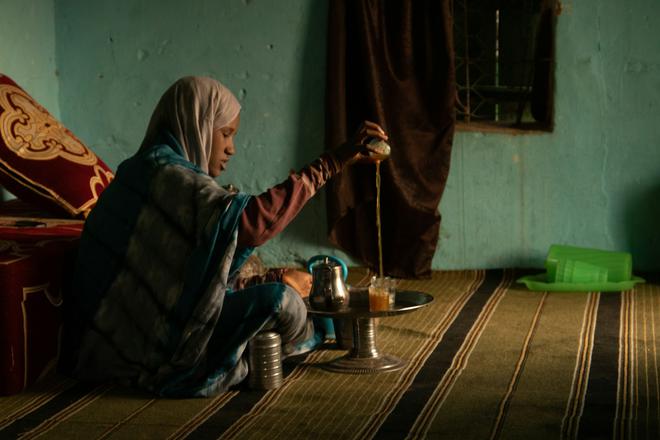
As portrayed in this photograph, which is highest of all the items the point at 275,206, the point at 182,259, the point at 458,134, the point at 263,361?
the point at 458,134

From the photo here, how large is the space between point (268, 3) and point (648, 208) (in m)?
2.30

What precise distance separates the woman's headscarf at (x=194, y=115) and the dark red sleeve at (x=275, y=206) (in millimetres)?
300

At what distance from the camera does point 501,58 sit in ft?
16.7

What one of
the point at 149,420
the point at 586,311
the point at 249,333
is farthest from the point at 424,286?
the point at 149,420

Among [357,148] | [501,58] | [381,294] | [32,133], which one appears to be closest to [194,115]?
[357,148]

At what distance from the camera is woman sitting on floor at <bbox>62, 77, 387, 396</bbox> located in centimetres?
273

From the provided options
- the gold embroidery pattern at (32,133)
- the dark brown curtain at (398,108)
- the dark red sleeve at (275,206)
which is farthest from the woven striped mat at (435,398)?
the dark brown curtain at (398,108)

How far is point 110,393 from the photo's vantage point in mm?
2883

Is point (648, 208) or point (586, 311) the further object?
point (648, 208)

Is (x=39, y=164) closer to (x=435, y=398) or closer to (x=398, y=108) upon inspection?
(x=435, y=398)

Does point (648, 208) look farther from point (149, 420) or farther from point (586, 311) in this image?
point (149, 420)

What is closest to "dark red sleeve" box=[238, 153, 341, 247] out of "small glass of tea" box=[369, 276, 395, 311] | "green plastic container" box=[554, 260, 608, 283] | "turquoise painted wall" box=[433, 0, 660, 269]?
"small glass of tea" box=[369, 276, 395, 311]

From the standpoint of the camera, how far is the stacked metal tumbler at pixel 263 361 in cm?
284

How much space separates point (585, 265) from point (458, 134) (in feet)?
3.17
